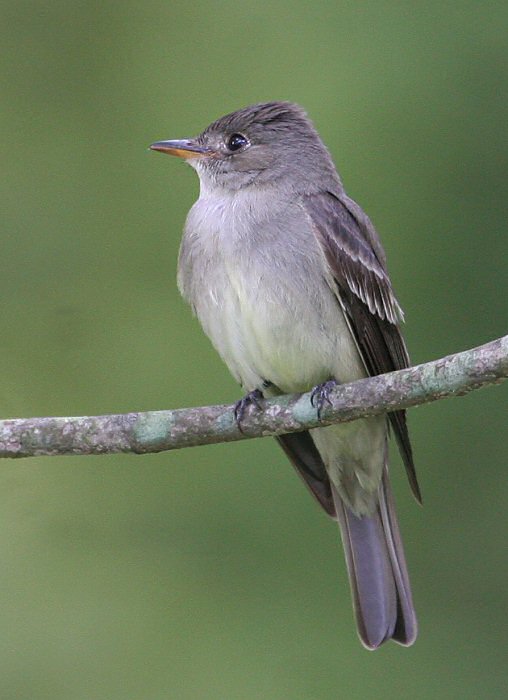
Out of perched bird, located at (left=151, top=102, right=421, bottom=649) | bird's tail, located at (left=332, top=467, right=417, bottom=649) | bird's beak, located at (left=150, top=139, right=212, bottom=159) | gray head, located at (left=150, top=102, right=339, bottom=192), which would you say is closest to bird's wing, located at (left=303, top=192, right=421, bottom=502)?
perched bird, located at (left=151, top=102, right=421, bottom=649)

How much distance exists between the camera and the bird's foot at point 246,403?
4.25 meters

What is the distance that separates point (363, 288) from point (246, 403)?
0.72 meters

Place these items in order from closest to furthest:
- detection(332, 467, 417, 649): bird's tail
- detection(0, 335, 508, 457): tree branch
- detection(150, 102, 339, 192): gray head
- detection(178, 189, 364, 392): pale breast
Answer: detection(0, 335, 508, 457): tree branch, detection(178, 189, 364, 392): pale breast, detection(332, 467, 417, 649): bird's tail, detection(150, 102, 339, 192): gray head

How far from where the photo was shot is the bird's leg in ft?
13.9

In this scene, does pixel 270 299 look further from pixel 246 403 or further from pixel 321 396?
pixel 321 396

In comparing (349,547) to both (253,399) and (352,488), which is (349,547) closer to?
(352,488)

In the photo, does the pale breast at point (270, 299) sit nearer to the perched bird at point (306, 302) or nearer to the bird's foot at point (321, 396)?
the perched bird at point (306, 302)

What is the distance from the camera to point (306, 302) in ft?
15.4

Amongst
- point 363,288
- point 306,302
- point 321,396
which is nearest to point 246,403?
point 321,396

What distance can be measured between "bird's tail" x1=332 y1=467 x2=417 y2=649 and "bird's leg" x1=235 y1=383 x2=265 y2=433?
75 cm

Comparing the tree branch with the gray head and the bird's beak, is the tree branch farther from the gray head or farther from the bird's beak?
the bird's beak

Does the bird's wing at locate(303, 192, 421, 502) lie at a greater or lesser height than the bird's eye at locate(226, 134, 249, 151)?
lesser

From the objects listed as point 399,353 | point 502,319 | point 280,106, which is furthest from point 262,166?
point 502,319

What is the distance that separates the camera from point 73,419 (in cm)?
418
